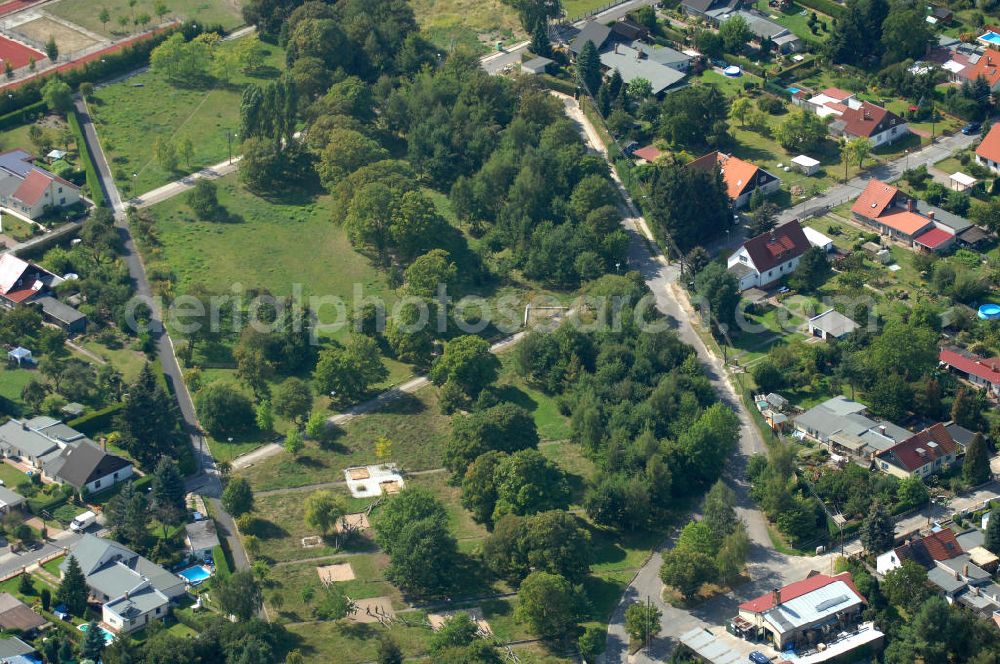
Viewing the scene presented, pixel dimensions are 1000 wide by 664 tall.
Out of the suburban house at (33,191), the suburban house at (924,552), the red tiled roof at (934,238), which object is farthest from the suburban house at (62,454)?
the red tiled roof at (934,238)

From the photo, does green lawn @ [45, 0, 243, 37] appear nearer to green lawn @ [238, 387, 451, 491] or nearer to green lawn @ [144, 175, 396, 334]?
green lawn @ [144, 175, 396, 334]

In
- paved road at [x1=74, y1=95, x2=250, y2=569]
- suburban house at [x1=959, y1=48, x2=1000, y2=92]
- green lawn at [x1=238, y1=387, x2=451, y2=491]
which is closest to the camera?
paved road at [x1=74, y1=95, x2=250, y2=569]

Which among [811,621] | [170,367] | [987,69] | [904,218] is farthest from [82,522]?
[987,69]

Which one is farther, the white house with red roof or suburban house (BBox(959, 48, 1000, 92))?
suburban house (BBox(959, 48, 1000, 92))

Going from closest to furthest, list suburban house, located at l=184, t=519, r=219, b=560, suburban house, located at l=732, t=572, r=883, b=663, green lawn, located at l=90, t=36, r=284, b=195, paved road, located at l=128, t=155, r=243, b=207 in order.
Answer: suburban house, located at l=732, t=572, r=883, b=663 → suburban house, located at l=184, t=519, r=219, b=560 → paved road, located at l=128, t=155, r=243, b=207 → green lawn, located at l=90, t=36, r=284, b=195

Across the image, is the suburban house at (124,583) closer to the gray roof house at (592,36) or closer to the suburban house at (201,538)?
the suburban house at (201,538)

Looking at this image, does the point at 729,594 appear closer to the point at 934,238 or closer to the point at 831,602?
the point at 831,602

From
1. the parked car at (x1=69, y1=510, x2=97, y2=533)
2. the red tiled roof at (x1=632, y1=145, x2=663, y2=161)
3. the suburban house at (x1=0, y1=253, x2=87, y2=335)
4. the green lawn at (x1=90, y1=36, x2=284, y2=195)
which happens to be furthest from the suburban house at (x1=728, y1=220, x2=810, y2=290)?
the parked car at (x1=69, y1=510, x2=97, y2=533)

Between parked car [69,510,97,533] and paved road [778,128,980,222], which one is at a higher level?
parked car [69,510,97,533]
